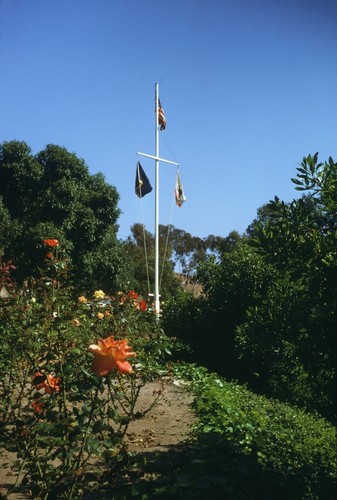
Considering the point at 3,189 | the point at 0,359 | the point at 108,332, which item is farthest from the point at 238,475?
the point at 3,189

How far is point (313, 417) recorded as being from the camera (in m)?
5.25

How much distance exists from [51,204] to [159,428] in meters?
16.2

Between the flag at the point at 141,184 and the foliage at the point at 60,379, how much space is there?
46.0 feet

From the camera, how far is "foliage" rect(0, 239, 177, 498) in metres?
2.36

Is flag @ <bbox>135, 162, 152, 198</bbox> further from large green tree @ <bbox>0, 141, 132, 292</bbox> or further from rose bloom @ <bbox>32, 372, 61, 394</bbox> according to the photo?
rose bloom @ <bbox>32, 372, 61, 394</bbox>

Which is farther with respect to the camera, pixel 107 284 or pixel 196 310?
pixel 107 284

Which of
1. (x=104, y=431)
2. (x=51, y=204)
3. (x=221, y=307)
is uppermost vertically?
(x=51, y=204)

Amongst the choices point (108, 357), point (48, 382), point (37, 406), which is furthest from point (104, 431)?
point (108, 357)

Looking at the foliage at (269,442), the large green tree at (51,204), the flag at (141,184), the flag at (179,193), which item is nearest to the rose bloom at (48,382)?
the foliage at (269,442)

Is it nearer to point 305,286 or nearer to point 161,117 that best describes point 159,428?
point 305,286

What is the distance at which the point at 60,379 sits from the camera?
274 centimetres

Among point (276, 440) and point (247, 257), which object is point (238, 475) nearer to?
point (276, 440)

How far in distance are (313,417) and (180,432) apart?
5.51 feet

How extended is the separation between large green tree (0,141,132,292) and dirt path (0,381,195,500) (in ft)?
45.1
